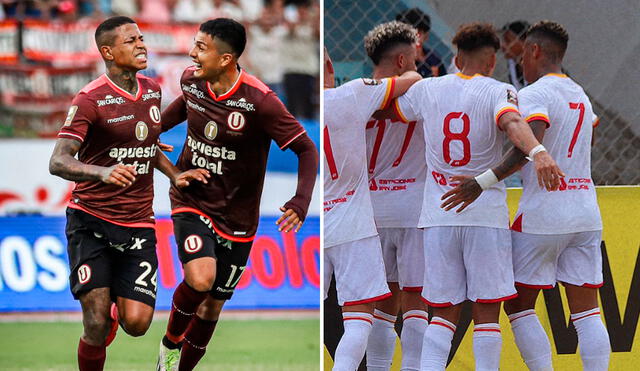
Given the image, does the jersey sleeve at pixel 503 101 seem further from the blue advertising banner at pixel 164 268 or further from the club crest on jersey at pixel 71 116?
the blue advertising banner at pixel 164 268

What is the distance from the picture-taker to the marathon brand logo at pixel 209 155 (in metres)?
4.96

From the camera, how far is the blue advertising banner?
803 centimetres

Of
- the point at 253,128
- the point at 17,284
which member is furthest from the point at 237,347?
the point at 253,128

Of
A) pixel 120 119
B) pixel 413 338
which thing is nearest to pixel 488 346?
pixel 413 338

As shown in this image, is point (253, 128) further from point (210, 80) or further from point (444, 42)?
point (444, 42)

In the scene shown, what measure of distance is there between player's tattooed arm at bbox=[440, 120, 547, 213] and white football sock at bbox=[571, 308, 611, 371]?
3.00ft

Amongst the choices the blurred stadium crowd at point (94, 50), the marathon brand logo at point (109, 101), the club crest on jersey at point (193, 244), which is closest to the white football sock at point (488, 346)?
the club crest on jersey at point (193, 244)

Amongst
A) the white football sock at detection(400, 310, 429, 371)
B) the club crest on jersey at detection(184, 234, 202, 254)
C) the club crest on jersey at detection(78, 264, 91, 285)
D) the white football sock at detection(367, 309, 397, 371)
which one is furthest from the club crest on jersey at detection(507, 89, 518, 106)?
the club crest on jersey at detection(78, 264, 91, 285)

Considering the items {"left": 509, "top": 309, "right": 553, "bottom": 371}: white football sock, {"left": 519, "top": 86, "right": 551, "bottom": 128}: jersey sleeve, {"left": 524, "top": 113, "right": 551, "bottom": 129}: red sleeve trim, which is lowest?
{"left": 509, "top": 309, "right": 553, "bottom": 371}: white football sock

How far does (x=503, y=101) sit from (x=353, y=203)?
94 cm

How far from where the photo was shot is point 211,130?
195 inches

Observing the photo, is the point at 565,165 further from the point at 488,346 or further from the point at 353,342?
the point at 353,342

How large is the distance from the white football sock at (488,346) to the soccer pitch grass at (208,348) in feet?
5.81

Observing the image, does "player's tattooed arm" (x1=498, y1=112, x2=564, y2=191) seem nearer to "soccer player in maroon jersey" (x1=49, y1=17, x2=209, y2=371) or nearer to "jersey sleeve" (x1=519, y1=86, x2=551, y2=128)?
"jersey sleeve" (x1=519, y1=86, x2=551, y2=128)
